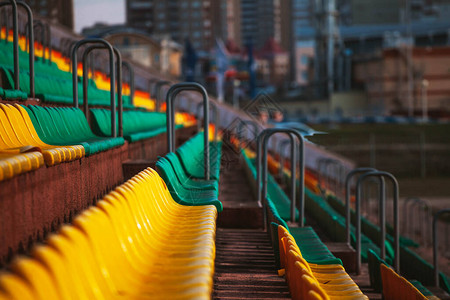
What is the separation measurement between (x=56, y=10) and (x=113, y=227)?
38.5 feet

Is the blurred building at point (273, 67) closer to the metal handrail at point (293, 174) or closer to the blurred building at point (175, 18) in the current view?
the blurred building at point (175, 18)

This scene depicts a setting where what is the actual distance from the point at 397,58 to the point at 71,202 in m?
44.4

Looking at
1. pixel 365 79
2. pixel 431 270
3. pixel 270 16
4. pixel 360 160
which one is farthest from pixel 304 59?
pixel 431 270

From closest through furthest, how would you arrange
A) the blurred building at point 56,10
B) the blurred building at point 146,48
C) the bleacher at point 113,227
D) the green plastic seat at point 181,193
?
the bleacher at point 113,227, the green plastic seat at point 181,193, the blurred building at point 56,10, the blurred building at point 146,48

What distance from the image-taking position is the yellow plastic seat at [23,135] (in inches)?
→ 95.5

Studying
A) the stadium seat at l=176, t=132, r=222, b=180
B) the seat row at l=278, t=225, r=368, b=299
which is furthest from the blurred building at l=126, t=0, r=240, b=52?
the seat row at l=278, t=225, r=368, b=299

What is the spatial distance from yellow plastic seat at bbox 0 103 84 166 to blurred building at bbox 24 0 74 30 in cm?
790

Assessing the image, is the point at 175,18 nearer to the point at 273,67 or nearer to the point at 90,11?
the point at 273,67

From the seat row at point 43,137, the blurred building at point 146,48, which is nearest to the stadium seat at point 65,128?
the seat row at point 43,137

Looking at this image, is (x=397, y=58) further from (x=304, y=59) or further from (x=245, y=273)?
(x=245, y=273)

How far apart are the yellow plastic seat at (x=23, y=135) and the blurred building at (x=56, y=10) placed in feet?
25.9

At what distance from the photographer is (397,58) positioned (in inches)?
1748

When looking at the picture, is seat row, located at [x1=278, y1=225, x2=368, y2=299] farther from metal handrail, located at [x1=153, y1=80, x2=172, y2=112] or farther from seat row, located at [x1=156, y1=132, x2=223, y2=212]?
metal handrail, located at [x1=153, y1=80, x2=172, y2=112]

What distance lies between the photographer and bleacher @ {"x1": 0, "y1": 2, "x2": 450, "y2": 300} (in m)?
1.41
